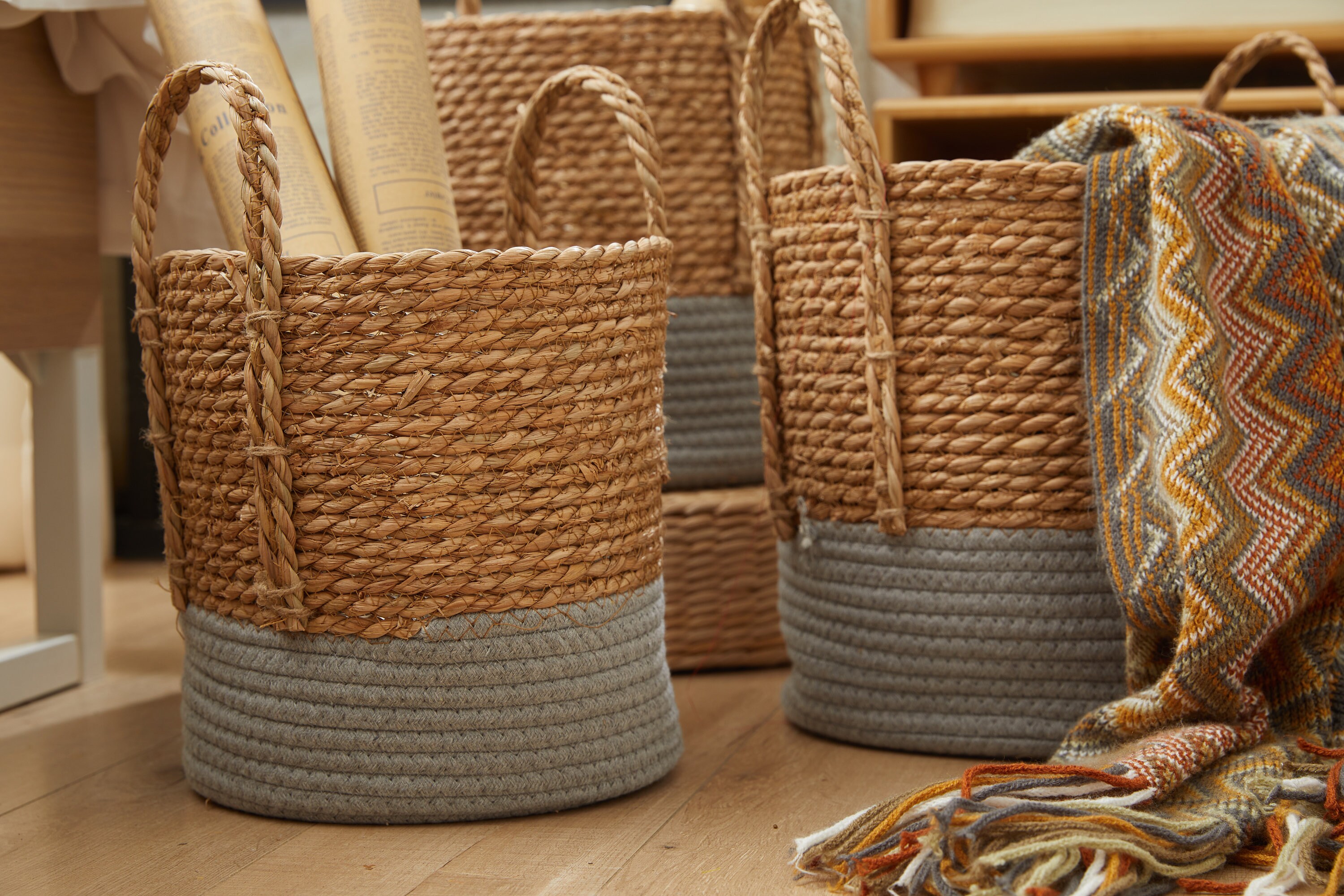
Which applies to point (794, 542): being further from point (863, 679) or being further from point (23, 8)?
point (23, 8)

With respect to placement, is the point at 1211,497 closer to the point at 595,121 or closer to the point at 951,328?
the point at 951,328

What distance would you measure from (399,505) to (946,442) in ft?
1.22

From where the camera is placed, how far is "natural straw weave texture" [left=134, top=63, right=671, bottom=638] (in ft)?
2.50

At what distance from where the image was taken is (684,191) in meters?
1.18

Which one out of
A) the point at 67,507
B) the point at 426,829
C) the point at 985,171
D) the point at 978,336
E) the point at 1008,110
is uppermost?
the point at 1008,110

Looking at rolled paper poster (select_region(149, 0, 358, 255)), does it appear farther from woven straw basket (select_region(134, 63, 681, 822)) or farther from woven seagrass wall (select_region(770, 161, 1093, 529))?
woven seagrass wall (select_region(770, 161, 1093, 529))

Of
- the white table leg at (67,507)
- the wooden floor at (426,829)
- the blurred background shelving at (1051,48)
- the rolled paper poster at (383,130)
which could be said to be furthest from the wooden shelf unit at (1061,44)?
the white table leg at (67,507)

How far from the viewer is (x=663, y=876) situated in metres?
0.72

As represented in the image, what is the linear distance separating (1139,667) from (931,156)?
0.69 metres

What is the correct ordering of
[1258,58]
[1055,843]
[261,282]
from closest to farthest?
[1055,843] → [261,282] → [1258,58]

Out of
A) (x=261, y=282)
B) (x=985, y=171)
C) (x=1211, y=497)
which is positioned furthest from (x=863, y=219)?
(x=261, y=282)

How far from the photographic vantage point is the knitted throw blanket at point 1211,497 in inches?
28.3

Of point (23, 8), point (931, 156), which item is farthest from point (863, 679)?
point (23, 8)

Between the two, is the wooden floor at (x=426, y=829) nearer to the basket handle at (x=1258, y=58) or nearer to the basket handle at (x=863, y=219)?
the basket handle at (x=863, y=219)
